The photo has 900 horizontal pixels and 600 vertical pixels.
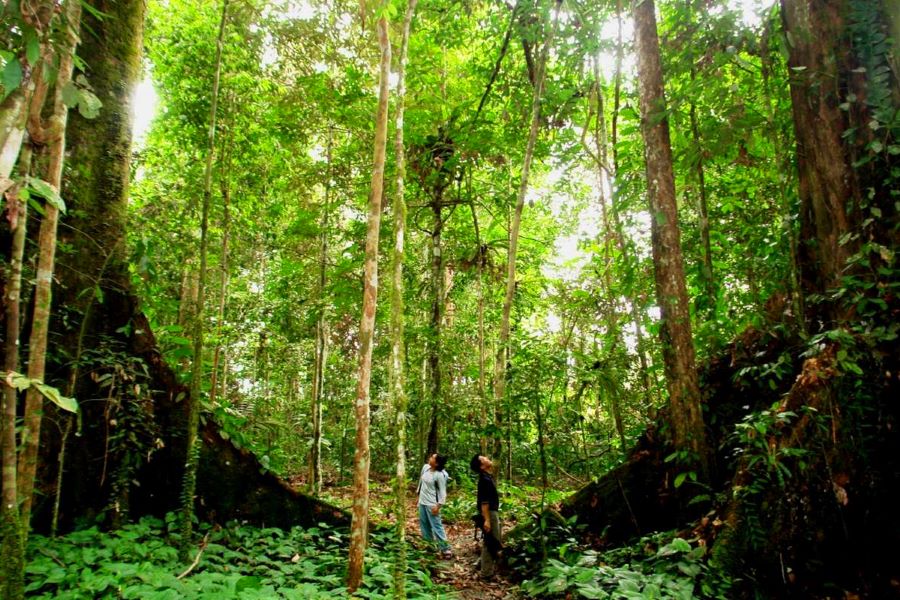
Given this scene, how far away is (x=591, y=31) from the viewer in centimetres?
773

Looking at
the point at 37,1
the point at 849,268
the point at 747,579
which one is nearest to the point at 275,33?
the point at 37,1

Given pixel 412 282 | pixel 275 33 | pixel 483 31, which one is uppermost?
pixel 483 31

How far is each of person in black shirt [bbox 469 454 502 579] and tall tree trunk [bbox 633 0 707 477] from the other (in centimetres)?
265

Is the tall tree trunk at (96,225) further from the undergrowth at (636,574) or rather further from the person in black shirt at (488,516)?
the undergrowth at (636,574)

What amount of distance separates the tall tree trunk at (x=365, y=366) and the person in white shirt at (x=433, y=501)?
256 cm

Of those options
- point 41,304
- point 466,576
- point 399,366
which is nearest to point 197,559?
point 399,366

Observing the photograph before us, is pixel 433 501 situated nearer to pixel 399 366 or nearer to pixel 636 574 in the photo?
pixel 399 366

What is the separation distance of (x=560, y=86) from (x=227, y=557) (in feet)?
28.9

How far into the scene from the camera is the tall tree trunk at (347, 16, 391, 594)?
484 cm

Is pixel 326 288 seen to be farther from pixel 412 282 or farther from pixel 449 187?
pixel 449 187

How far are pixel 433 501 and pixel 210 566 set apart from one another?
3729 millimetres

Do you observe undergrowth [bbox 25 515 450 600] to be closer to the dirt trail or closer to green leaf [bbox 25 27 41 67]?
the dirt trail

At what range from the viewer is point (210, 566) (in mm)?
4703

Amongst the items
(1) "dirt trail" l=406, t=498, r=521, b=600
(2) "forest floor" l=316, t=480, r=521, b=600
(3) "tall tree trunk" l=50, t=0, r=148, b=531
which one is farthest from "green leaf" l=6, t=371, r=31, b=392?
(1) "dirt trail" l=406, t=498, r=521, b=600
